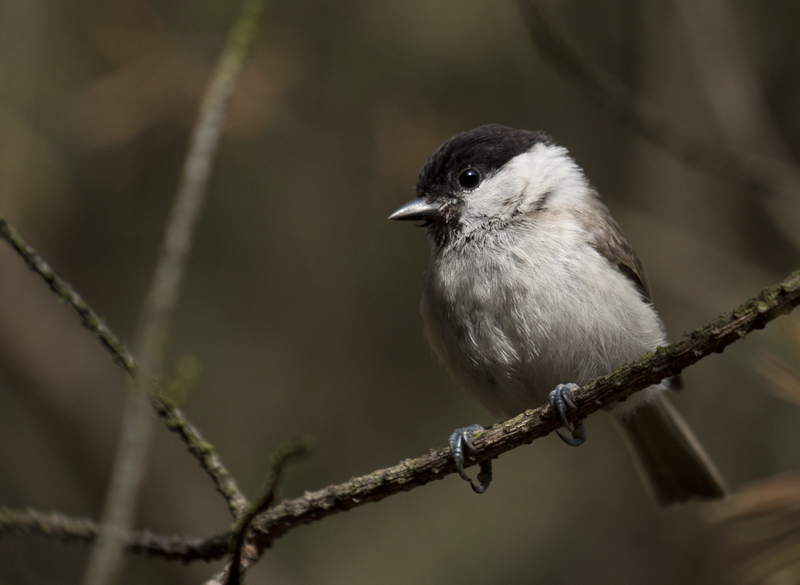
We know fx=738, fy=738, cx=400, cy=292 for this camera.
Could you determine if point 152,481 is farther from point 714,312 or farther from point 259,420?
point 714,312

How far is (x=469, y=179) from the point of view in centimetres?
237

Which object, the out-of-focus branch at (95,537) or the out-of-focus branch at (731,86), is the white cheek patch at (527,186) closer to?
the out-of-focus branch at (731,86)

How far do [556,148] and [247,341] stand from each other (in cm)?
186

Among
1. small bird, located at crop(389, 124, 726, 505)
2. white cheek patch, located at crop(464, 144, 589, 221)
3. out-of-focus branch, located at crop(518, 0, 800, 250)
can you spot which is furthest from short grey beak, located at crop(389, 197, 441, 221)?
out-of-focus branch, located at crop(518, 0, 800, 250)

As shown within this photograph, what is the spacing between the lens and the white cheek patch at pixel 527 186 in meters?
2.27

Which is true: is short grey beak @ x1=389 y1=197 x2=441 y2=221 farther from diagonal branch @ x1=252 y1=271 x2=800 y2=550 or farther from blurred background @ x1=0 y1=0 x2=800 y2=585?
Answer: diagonal branch @ x1=252 y1=271 x2=800 y2=550

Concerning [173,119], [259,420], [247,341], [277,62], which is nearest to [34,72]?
[173,119]

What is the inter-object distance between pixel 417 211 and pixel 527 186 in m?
0.36

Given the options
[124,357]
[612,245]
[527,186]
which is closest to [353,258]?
[527,186]

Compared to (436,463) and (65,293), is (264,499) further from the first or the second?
(65,293)

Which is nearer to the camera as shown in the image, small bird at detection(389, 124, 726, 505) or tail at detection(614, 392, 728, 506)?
small bird at detection(389, 124, 726, 505)

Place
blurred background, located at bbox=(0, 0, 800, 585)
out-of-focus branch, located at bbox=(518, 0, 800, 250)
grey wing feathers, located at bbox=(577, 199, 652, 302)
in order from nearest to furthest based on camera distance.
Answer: grey wing feathers, located at bbox=(577, 199, 652, 302), out-of-focus branch, located at bbox=(518, 0, 800, 250), blurred background, located at bbox=(0, 0, 800, 585)

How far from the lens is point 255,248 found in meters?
3.66

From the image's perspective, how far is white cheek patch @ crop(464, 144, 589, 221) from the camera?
7.44 feet
